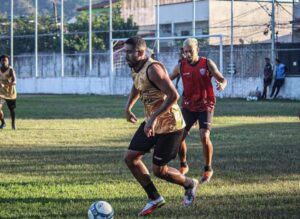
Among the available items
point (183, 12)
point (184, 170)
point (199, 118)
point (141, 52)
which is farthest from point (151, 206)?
point (183, 12)

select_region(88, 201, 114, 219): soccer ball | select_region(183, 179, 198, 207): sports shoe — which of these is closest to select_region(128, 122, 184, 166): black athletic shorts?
select_region(183, 179, 198, 207): sports shoe

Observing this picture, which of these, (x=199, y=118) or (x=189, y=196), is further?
(x=199, y=118)

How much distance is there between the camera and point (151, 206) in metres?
Answer: 8.45

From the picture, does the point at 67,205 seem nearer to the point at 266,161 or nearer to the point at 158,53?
the point at 266,161

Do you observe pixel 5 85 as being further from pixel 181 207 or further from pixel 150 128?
pixel 150 128

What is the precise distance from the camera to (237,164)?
1252 cm

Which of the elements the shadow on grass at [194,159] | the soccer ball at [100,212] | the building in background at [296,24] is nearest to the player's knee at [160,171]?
the soccer ball at [100,212]

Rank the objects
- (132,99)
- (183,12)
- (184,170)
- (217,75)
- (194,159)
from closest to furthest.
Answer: (132,99) → (217,75) → (184,170) → (194,159) → (183,12)

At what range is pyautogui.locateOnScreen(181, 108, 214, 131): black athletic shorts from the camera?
1134 cm

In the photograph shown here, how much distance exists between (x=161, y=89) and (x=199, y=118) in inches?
124

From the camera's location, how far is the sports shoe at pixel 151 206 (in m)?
8.38

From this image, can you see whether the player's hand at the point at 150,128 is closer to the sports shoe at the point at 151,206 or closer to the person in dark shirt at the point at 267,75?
the sports shoe at the point at 151,206

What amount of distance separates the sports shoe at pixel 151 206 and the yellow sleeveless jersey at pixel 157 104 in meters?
0.76

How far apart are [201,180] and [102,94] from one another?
35.7m
